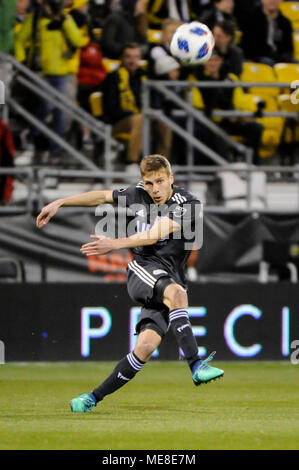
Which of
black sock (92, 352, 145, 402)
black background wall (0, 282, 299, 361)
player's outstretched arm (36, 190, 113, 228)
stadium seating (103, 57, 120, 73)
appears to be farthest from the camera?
stadium seating (103, 57, 120, 73)

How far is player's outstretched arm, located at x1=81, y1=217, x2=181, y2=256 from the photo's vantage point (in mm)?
7871

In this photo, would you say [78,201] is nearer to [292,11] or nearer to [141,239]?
[141,239]

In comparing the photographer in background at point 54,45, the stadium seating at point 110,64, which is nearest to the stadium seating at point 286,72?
the stadium seating at point 110,64

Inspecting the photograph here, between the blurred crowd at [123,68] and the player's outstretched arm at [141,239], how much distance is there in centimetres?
681

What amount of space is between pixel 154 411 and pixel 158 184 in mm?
1753

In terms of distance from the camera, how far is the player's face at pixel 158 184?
8602mm

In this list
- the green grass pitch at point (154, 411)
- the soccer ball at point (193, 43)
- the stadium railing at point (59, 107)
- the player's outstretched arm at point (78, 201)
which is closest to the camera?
the green grass pitch at point (154, 411)

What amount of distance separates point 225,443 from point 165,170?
2491 mm

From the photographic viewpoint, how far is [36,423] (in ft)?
26.0

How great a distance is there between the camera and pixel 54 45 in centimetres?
1603

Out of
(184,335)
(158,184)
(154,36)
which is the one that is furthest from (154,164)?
(154,36)

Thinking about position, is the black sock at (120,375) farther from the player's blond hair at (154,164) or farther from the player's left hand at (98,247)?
the player's blond hair at (154,164)

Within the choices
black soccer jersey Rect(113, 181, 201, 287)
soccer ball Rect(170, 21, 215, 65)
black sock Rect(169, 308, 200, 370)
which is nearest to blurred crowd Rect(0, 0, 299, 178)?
soccer ball Rect(170, 21, 215, 65)

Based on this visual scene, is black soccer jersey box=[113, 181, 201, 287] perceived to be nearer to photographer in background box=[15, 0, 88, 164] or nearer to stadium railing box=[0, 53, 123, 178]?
stadium railing box=[0, 53, 123, 178]
